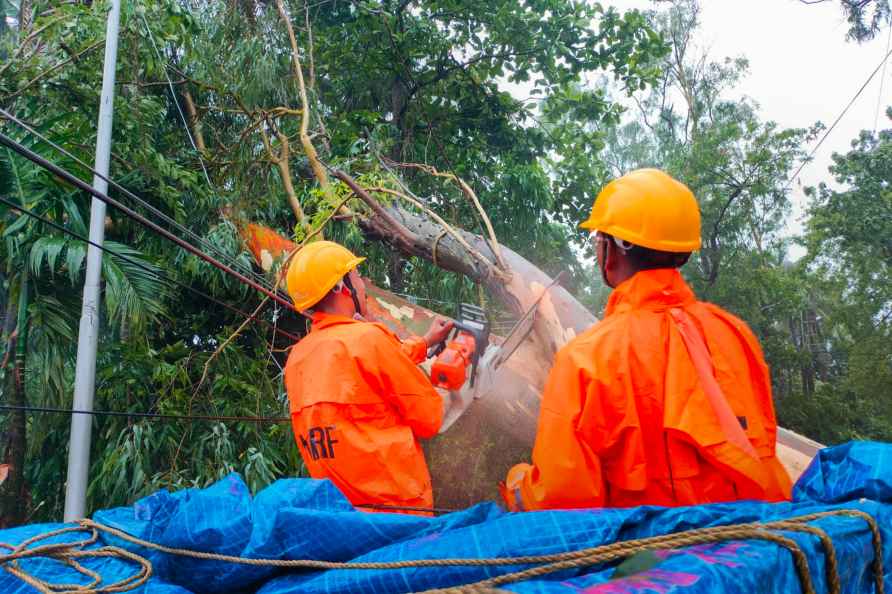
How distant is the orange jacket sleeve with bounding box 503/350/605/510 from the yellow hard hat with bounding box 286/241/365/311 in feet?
4.48

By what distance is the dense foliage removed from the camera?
4562mm

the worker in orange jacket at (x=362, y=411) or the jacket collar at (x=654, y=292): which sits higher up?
the jacket collar at (x=654, y=292)

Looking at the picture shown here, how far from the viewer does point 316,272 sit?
2.69 meters

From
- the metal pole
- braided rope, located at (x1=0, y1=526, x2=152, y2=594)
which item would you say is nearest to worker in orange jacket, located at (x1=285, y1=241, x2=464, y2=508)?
braided rope, located at (x1=0, y1=526, x2=152, y2=594)

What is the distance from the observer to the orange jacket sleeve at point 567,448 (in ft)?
4.88

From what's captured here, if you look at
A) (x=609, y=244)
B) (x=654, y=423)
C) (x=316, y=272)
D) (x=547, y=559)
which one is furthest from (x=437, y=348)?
(x=547, y=559)

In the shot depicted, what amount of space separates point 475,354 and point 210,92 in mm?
4451

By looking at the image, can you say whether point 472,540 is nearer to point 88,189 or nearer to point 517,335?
point 88,189

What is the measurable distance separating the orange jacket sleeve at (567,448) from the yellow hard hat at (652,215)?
0.41 meters

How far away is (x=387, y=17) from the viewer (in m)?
7.77

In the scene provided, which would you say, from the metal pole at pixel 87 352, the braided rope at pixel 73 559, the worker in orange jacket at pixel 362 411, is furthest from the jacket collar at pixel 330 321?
the metal pole at pixel 87 352

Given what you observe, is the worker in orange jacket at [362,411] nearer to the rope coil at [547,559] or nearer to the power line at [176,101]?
the rope coil at [547,559]

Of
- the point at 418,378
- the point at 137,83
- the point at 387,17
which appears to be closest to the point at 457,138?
the point at 387,17

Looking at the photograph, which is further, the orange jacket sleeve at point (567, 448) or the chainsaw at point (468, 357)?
the chainsaw at point (468, 357)
